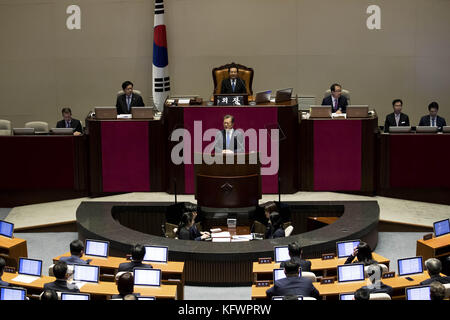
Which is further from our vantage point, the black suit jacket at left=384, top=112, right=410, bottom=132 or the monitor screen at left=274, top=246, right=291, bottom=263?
the black suit jacket at left=384, top=112, right=410, bottom=132

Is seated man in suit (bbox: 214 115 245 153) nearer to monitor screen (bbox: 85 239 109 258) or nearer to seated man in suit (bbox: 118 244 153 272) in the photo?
monitor screen (bbox: 85 239 109 258)

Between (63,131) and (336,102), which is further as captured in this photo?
(336,102)

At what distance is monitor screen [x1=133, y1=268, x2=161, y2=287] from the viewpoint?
25.6 feet

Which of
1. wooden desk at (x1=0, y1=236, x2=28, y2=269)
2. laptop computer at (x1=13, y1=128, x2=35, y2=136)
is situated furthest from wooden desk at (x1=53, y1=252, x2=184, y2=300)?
laptop computer at (x1=13, y1=128, x2=35, y2=136)

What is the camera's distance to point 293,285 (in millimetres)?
7141

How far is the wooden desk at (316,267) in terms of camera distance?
332 inches

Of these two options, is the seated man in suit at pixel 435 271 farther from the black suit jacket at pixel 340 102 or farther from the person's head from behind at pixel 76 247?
the black suit jacket at pixel 340 102

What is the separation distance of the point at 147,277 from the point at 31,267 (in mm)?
1395

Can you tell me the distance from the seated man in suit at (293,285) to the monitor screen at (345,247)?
1.76 meters

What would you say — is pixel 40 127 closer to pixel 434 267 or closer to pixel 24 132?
pixel 24 132

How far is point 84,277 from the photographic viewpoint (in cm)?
801

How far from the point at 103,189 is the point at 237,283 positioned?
4.12 metres

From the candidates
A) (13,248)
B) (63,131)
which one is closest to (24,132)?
(63,131)

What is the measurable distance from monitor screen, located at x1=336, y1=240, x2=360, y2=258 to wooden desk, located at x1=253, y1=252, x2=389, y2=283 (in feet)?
0.28
